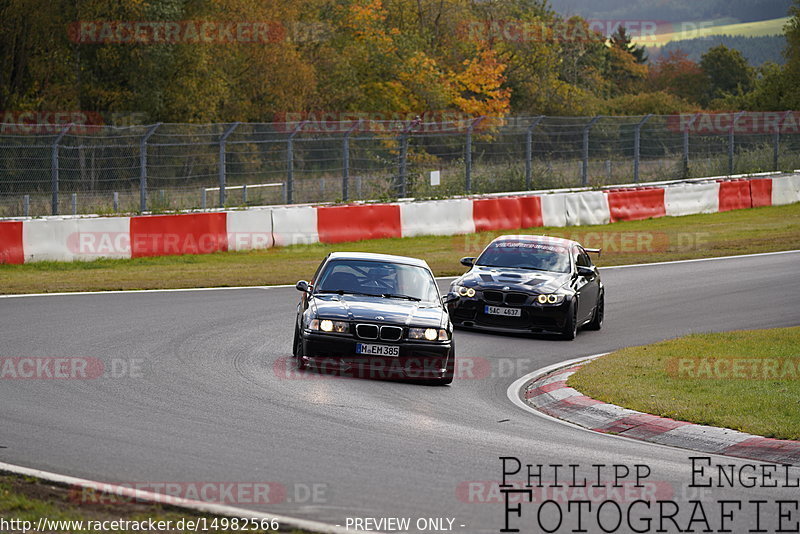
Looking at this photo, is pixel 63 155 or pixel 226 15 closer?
pixel 63 155

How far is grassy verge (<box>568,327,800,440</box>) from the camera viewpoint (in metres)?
10.6

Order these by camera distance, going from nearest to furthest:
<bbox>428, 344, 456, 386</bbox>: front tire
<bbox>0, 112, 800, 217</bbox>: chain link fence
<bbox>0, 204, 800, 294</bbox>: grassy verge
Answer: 1. <bbox>428, 344, 456, 386</bbox>: front tire
2. <bbox>0, 204, 800, 294</bbox>: grassy verge
3. <bbox>0, 112, 800, 217</bbox>: chain link fence

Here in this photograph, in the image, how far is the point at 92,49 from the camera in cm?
4747

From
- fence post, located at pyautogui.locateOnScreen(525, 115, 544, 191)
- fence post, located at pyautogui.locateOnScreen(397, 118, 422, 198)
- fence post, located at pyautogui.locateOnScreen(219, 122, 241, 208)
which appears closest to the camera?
fence post, located at pyautogui.locateOnScreen(219, 122, 241, 208)

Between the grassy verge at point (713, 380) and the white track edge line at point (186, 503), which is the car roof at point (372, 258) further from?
the white track edge line at point (186, 503)

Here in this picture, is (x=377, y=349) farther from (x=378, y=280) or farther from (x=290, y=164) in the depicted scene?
(x=290, y=164)

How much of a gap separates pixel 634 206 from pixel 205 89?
22096mm

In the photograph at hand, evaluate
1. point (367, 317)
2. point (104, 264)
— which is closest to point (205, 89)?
point (104, 264)

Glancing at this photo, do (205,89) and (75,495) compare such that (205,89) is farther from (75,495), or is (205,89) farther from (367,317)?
(75,495)

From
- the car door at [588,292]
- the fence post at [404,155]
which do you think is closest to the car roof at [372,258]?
the car door at [588,292]

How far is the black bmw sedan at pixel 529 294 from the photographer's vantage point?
16.1 meters
